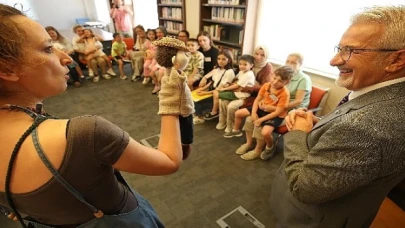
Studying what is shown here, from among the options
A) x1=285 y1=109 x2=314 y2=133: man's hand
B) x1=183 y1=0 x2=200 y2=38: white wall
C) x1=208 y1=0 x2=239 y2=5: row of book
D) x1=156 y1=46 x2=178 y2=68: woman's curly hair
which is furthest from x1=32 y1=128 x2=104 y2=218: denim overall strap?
x1=183 y1=0 x2=200 y2=38: white wall

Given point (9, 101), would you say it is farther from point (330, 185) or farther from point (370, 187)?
point (370, 187)

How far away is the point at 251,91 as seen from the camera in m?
2.70

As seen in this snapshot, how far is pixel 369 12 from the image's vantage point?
84 cm

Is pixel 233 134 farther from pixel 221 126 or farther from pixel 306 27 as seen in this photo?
pixel 306 27

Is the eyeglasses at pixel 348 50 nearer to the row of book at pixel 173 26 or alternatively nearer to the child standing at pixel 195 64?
the child standing at pixel 195 64

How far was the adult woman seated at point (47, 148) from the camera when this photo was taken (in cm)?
47

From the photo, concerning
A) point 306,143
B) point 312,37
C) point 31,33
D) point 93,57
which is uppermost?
point 31,33

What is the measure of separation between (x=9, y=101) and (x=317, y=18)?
3038 millimetres

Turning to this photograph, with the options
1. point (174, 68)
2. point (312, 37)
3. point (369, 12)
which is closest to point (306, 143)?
point (369, 12)

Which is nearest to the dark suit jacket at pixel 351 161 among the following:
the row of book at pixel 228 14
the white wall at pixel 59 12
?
the row of book at pixel 228 14

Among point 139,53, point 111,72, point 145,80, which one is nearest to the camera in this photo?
point 145,80

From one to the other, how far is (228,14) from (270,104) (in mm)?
2035

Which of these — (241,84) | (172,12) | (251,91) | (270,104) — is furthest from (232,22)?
(172,12)

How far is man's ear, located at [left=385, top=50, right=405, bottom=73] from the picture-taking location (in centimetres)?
77
